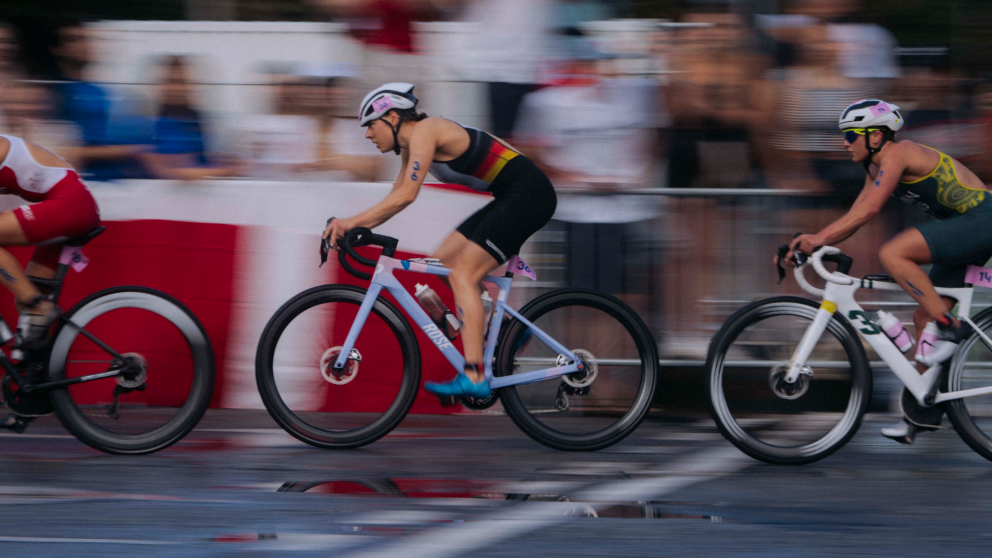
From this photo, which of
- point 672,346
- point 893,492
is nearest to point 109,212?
point 672,346

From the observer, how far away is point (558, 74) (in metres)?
7.30

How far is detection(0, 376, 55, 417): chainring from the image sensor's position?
5.57 m

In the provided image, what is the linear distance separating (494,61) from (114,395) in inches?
130

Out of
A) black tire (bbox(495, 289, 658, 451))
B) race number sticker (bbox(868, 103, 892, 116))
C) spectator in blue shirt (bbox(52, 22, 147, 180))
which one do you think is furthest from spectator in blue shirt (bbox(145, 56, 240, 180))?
race number sticker (bbox(868, 103, 892, 116))

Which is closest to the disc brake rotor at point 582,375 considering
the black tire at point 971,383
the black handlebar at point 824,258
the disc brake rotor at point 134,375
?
the black handlebar at point 824,258

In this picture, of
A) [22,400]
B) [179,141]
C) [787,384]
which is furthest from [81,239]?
[787,384]

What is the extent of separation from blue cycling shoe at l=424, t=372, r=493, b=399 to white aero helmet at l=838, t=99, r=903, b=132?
2.25 m

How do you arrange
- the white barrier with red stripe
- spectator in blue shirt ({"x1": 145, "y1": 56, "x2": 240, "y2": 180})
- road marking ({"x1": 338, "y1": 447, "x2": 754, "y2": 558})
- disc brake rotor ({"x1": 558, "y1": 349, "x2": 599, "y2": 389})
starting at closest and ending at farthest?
road marking ({"x1": 338, "y1": 447, "x2": 754, "y2": 558}) < disc brake rotor ({"x1": 558, "y1": 349, "x2": 599, "y2": 389}) < the white barrier with red stripe < spectator in blue shirt ({"x1": 145, "y1": 56, "x2": 240, "y2": 180})

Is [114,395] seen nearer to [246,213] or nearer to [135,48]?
[246,213]

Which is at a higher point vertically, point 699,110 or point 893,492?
point 699,110

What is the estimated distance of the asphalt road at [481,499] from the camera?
4.25 meters

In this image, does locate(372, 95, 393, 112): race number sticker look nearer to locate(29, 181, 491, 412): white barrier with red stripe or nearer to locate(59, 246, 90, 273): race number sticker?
locate(29, 181, 491, 412): white barrier with red stripe

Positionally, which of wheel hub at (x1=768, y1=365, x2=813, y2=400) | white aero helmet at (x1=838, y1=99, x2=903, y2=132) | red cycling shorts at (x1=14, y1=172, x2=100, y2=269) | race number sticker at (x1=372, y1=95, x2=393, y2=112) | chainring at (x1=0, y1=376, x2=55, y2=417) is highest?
race number sticker at (x1=372, y1=95, x2=393, y2=112)

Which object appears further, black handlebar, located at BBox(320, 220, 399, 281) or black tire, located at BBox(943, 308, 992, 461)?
black handlebar, located at BBox(320, 220, 399, 281)
